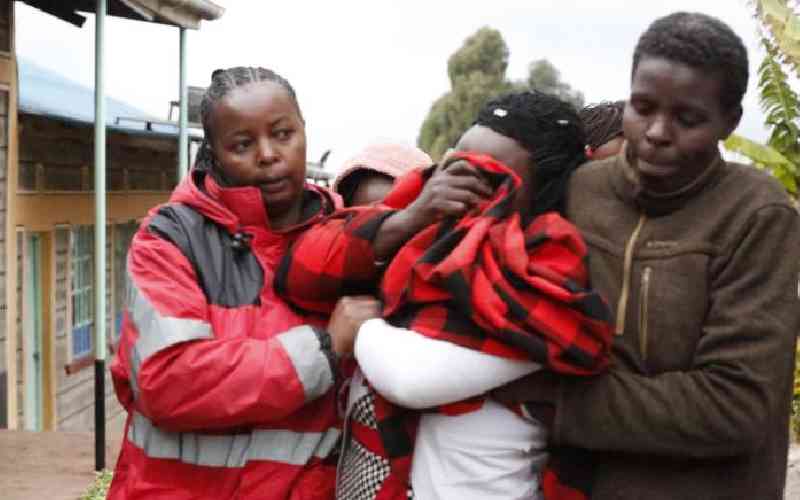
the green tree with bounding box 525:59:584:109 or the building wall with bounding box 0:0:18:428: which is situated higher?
the green tree with bounding box 525:59:584:109

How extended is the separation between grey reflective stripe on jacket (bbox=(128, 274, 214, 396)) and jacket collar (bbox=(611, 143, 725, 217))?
85 cm

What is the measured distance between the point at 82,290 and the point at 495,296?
9.46 meters

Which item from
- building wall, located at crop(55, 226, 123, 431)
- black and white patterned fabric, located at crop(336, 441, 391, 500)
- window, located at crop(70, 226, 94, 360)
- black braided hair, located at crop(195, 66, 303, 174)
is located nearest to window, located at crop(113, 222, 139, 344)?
building wall, located at crop(55, 226, 123, 431)

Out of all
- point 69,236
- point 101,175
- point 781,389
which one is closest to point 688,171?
point 781,389

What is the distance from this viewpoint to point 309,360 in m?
1.93

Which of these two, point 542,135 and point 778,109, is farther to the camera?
point 778,109

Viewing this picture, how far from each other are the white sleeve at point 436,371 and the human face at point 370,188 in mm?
886

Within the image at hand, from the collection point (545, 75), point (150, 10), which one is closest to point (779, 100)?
point (150, 10)

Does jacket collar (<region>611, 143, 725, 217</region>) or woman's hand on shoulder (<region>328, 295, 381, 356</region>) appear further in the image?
woman's hand on shoulder (<region>328, 295, 381, 356</region>)

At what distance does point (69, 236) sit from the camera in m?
9.71

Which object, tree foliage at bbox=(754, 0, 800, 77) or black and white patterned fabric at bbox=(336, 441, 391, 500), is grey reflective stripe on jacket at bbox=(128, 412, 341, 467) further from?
tree foliage at bbox=(754, 0, 800, 77)

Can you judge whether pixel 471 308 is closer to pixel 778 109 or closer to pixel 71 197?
pixel 71 197

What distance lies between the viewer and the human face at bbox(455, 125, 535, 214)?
5.89 feet

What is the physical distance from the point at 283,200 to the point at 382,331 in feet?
1.67
